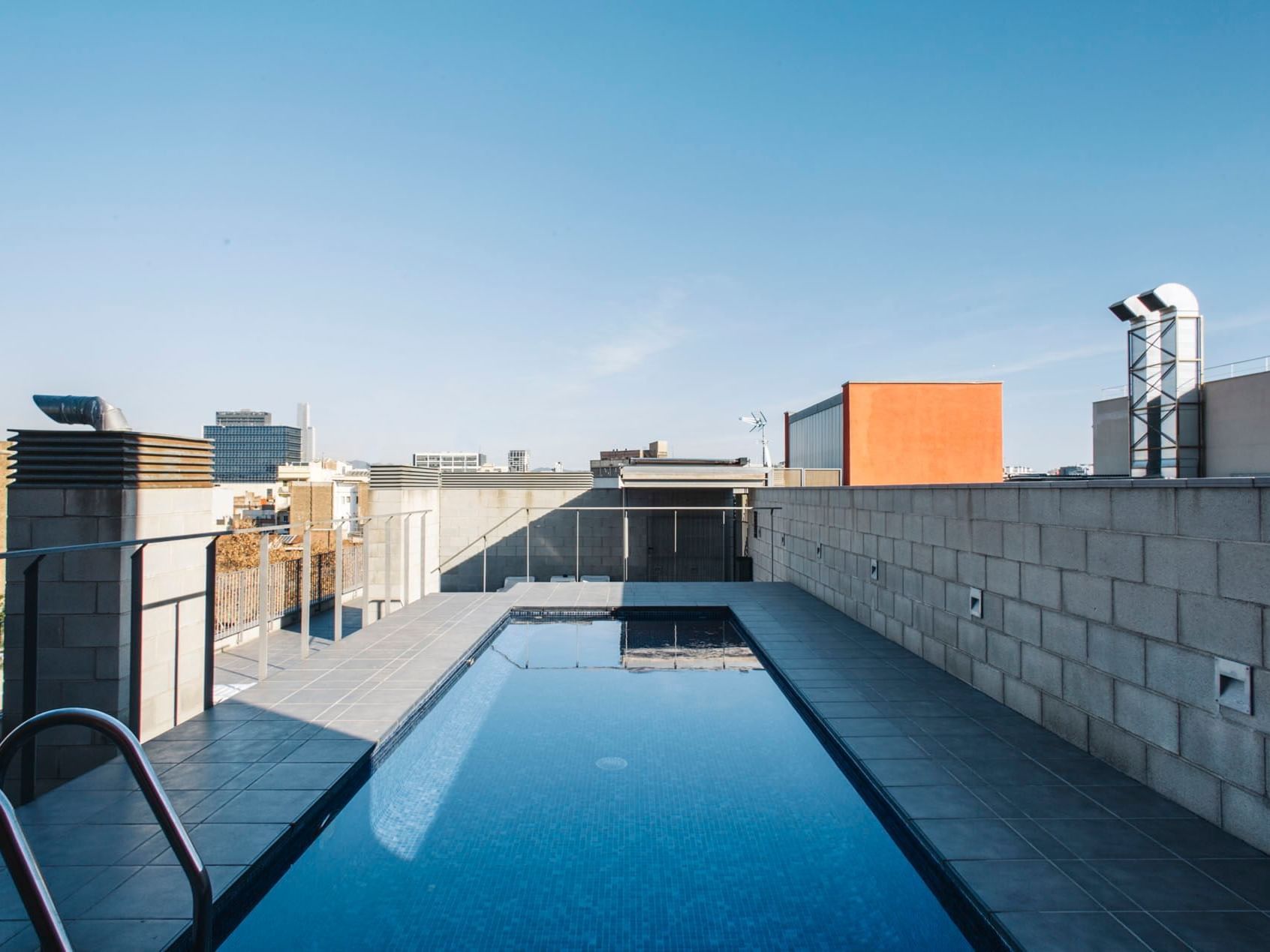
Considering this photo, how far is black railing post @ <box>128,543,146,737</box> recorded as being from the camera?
347 centimetres

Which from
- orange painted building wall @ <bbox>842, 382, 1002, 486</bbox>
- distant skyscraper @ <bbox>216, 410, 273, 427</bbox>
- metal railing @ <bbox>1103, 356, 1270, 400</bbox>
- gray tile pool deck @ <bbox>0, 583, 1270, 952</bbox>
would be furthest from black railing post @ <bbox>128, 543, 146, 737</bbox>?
distant skyscraper @ <bbox>216, 410, 273, 427</bbox>

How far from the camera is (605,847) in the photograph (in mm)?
2900

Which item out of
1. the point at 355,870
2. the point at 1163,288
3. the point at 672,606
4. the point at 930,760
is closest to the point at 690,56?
the point at 672,606

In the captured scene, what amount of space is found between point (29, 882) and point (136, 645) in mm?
2552

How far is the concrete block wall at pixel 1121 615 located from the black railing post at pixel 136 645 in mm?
5109

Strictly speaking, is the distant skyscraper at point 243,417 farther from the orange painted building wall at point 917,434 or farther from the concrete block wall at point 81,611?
the concrete block wall at point 81,611

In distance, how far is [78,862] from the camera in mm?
2398

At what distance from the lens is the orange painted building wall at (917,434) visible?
1484 cm

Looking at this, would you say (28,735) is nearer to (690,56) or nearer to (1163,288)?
(690,56)

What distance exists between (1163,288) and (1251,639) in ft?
40.7

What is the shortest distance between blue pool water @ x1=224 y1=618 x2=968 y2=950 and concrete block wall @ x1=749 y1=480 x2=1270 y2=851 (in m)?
1.36

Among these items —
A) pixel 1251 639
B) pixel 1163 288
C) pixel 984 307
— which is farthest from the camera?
pixel 984 307

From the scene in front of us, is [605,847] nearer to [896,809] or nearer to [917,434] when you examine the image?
[896,809]

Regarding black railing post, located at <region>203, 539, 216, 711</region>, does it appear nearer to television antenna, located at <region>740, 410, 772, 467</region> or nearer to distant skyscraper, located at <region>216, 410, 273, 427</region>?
television antenna, located at <region>740, 410, 772, 467</region>
